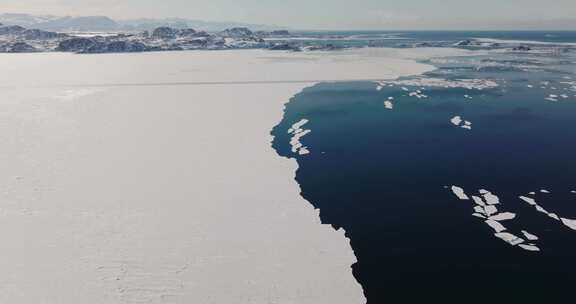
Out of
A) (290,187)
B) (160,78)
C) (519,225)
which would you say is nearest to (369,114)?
(290,187)

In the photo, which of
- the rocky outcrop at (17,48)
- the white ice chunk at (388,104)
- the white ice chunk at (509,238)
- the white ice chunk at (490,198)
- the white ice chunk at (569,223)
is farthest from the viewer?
the rocky outcrop at (17,48)

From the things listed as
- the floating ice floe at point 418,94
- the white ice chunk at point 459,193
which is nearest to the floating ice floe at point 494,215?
the white ice chunk at point 459,193

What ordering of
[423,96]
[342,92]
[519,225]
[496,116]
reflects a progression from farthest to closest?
[342,92] < [423,96] < [496,116] < [519,225]

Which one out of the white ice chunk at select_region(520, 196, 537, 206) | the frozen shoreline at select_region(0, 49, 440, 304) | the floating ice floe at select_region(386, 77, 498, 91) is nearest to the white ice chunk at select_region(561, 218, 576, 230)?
the white ice chunk at select_region(520, 196, 537, 206)

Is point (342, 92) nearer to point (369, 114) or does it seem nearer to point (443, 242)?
point (369, 114)

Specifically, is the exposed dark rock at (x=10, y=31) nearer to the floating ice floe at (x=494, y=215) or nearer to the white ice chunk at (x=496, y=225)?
the floating ice floe at (x=494, y=215)

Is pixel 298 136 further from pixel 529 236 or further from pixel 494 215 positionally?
pixel 529 236

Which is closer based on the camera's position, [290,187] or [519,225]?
[519,225]
